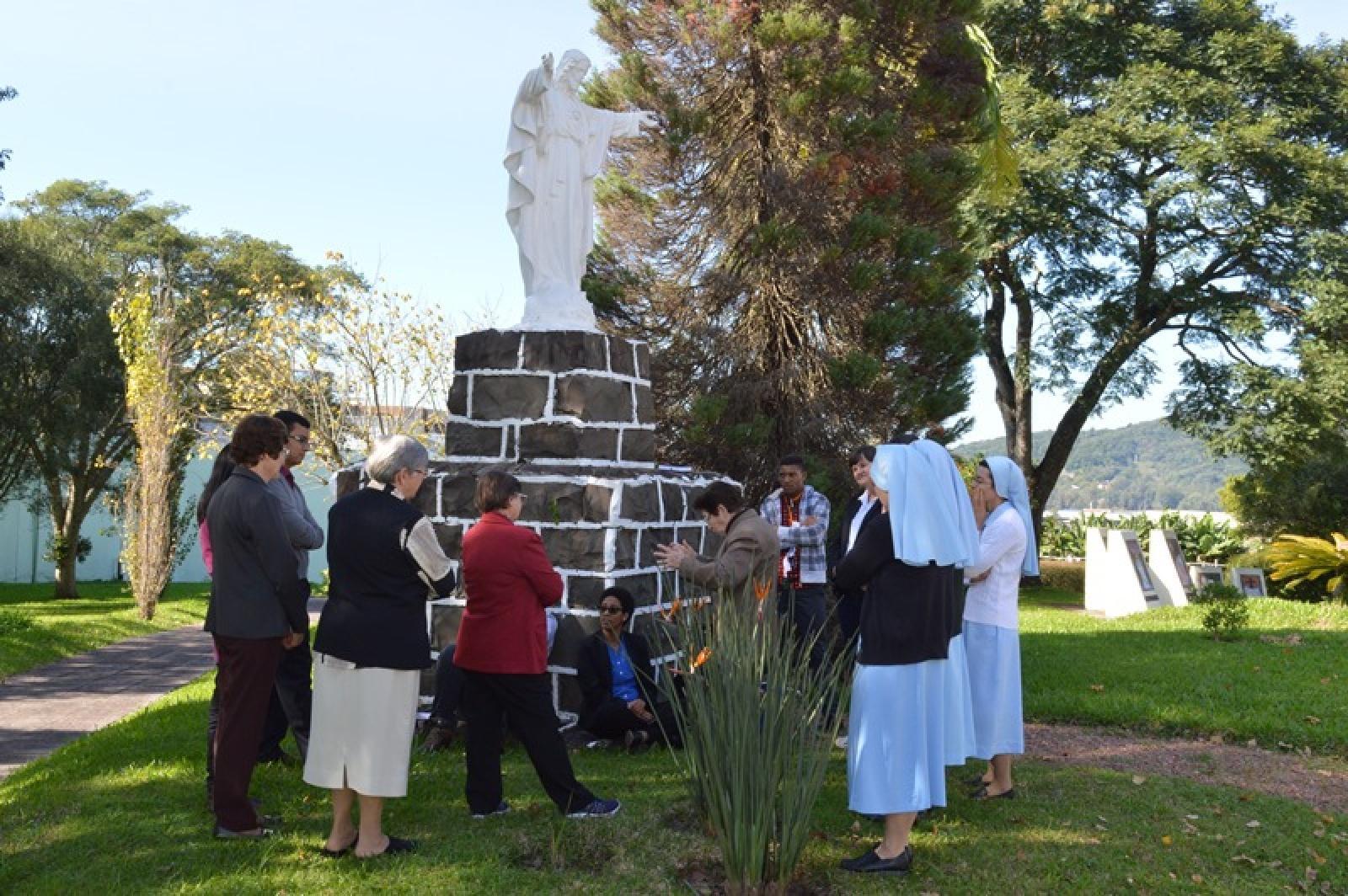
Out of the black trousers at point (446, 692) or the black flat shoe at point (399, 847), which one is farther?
the black trousers at point (446, 692)

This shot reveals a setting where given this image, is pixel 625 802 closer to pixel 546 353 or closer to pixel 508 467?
pixel 508 467

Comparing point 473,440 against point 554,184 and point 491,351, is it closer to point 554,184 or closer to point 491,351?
point 491,351

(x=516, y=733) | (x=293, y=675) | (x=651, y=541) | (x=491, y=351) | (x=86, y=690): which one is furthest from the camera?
(x=86, y=690)

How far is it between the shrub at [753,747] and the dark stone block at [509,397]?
345cm

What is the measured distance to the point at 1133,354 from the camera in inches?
880

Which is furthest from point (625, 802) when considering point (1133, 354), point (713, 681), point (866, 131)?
point (1133, 354)

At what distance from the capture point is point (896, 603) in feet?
15.1

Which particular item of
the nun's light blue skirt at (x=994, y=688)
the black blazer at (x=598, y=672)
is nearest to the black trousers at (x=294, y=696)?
the black blazer at (x=598, y=672)

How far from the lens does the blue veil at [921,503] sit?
447 cm

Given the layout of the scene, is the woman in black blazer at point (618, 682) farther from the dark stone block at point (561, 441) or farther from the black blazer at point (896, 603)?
the black blazer at point (896, 603)

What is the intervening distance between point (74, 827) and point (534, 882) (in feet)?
7.35

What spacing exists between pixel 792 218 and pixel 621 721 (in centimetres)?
717

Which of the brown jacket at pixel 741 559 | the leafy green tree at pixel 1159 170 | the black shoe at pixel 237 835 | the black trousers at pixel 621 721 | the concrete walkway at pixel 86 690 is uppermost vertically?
the leafy green tree at pixel 1159 170

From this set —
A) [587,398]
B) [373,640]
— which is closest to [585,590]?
[587,398]
